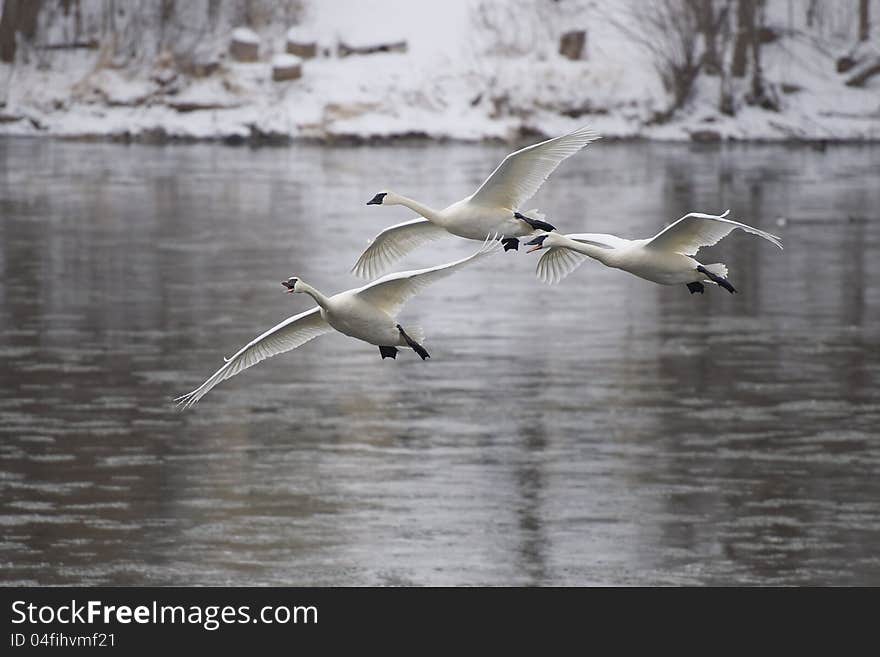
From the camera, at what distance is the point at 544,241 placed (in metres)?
10.8

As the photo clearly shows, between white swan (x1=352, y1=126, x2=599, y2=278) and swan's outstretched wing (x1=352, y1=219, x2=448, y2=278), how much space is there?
0.52 ft

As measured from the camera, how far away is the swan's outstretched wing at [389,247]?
11727mm

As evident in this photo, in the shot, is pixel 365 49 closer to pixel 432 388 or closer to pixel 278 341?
pixel 432 388

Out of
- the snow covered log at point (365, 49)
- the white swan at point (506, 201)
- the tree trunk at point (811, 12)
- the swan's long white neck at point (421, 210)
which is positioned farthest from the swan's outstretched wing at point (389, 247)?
the tree trunk at point (811, 12)

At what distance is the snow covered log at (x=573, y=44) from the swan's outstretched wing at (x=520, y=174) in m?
80.1

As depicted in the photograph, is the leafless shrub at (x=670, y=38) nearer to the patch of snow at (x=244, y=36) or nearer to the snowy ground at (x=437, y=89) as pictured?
the snowy ground at (x=437, y=89)

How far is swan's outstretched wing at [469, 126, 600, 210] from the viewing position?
429 inches

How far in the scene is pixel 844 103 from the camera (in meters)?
91.1

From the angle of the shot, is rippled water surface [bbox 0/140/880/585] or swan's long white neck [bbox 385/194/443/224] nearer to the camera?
swan's long white neck [bbox 385/194/443/224]

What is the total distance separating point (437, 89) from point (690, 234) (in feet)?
258

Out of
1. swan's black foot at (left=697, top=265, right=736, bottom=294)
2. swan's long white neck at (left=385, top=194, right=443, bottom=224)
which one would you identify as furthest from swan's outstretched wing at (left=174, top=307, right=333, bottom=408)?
swan's black foot at (left=697, top=265, right=736, bottom=294)

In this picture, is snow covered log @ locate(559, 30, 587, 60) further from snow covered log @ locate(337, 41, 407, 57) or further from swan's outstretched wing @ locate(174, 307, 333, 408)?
swan's outstretched wing @ locate(174, 307, 333, 408)
